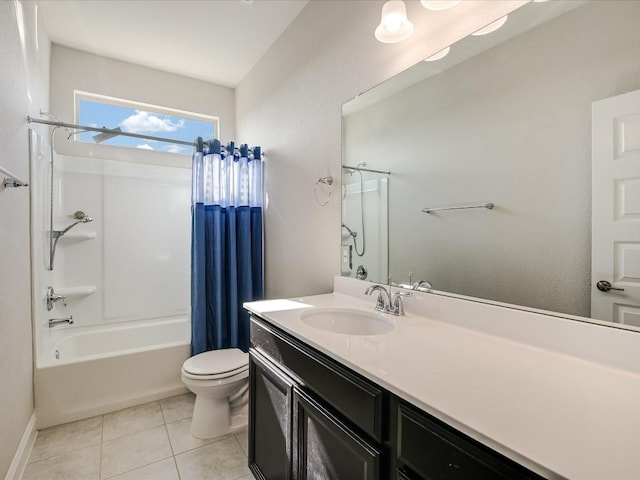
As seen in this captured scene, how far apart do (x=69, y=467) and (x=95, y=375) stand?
592mm

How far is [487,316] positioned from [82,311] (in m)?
3.15

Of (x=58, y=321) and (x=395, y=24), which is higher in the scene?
(x=395, y=24)

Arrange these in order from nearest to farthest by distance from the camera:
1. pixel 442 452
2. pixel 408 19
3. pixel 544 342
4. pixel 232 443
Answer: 1. pixel 442 452
2. pixel 544 342
3. pixel 408 19
4. pixel 232 443

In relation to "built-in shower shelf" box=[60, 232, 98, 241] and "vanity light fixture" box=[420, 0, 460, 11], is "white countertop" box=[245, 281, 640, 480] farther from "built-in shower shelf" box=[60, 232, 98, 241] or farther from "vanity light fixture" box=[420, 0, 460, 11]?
"built-in shower shelf" box=[60, 232, 98, 241]

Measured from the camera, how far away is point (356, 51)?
5.53 ft

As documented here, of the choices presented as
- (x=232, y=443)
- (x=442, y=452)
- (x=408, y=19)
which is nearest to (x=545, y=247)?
(x=442, y=452)

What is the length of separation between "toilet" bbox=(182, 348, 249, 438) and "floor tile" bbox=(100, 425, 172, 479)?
19cm

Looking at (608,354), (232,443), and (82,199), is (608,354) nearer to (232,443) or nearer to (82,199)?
(232,443)

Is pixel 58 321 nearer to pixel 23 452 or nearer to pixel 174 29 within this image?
pixel 23 452

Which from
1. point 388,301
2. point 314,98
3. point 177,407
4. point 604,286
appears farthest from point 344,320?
point 177,407

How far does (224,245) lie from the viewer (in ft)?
8.13

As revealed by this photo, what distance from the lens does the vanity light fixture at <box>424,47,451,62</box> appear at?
1238 mm

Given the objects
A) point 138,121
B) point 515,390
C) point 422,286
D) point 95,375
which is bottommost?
point 95,375

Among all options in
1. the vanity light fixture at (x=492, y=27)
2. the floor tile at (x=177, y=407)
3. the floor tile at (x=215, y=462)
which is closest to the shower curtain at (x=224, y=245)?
the floor tile at (x=177, y=407)
